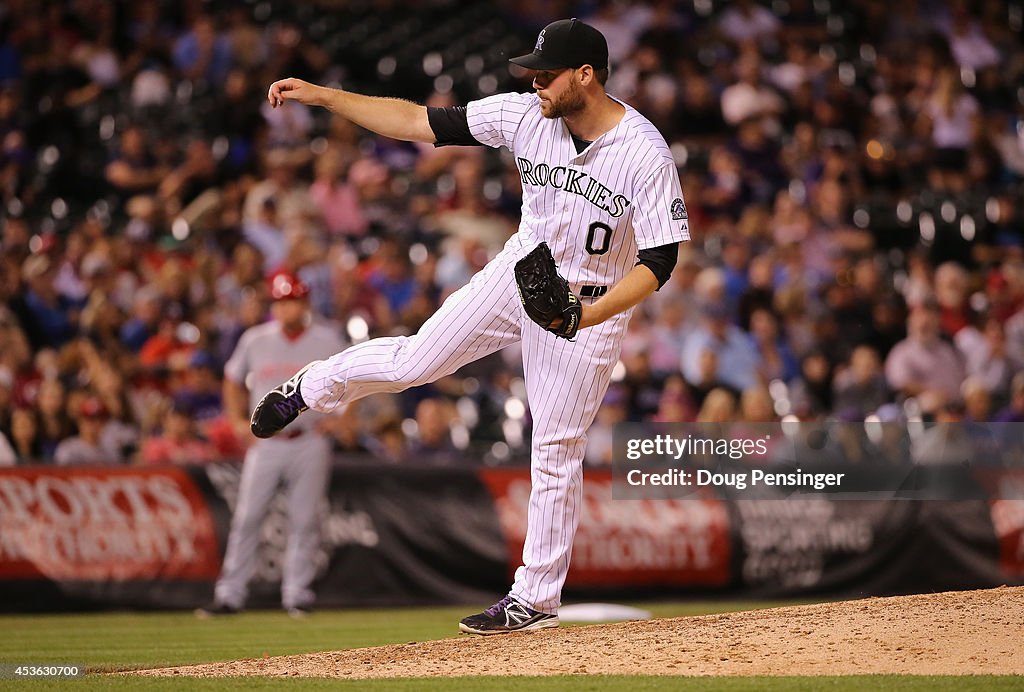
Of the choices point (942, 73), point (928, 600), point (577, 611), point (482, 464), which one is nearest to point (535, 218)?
point (928, 600)

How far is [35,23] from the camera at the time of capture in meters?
14.3

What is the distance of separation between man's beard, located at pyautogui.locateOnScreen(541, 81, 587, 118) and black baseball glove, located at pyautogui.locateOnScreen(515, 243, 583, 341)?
0.72 metres

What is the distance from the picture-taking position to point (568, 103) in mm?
5777

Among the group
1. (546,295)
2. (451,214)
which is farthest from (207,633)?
(451,214)

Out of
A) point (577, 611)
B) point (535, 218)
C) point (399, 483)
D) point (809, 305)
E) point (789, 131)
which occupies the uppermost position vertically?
point (789, 131)

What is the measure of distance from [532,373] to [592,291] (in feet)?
1.49

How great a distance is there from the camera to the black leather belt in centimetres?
600

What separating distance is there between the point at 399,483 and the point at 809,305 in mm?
4620

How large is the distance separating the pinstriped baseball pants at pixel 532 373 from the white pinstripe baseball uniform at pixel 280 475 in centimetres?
379

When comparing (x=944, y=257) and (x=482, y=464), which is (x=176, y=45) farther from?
(x=944, y=257)

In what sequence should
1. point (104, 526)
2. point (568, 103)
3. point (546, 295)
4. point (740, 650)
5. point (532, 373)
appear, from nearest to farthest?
1. point (546, 295)
2. point (568, 103)
3. point (740, 650)
4. point (532, 373)
5. point (104, 526)

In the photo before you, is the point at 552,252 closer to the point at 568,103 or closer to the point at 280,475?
the point at 568,103

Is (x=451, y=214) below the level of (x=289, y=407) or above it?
above

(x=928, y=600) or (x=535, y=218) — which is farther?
(x=928, y=600)
